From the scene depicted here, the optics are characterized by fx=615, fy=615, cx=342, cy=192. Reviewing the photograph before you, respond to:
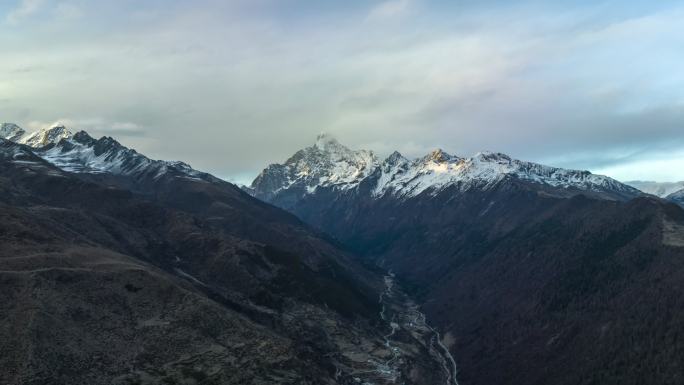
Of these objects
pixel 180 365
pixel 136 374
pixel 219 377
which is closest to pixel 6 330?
pixel 136 374

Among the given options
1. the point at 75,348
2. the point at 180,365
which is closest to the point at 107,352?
the point at 75,348

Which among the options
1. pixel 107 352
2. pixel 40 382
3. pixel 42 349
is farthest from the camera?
pixel 107 352

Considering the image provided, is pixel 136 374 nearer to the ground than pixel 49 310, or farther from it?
nearer to the ground

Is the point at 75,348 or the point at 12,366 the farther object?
the point at 75,348

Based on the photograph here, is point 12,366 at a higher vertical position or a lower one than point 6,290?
lower

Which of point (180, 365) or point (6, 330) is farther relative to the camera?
point (180, 365)

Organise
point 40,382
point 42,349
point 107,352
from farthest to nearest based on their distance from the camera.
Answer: point 107,352 → point 42,349 → point 40,382

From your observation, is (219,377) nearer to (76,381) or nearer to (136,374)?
(136,374)

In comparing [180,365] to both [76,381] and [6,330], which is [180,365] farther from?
[6,330]
